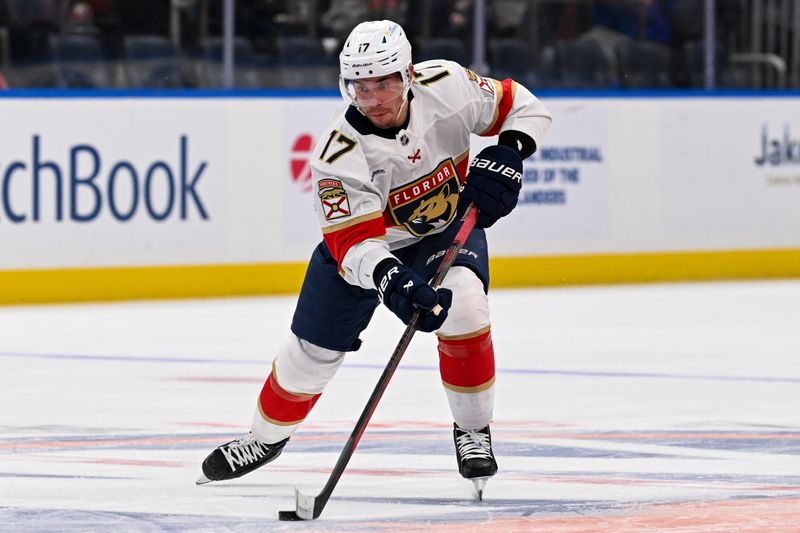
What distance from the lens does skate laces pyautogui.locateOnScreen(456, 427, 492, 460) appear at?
Answer: 3.99m

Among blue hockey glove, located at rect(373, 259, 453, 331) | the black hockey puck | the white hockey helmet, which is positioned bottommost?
the black hockey puck

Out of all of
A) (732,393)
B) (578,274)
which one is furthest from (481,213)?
(578,274)

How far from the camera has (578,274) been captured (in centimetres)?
981

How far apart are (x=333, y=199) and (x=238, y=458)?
74 cm

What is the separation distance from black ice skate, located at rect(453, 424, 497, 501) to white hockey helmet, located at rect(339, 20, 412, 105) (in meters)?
0.83

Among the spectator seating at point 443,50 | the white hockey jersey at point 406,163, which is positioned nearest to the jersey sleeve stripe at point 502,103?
the white hockey jersey at point 406,163

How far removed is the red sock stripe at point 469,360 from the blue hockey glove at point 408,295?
0.22m

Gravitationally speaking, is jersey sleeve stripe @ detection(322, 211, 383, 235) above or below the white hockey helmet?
below

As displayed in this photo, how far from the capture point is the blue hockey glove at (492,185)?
13.2 ft

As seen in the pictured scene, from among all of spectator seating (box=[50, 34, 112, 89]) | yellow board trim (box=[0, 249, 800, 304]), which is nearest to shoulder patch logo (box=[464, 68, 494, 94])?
yellow board trim (box=[0, 249, 800, 304])

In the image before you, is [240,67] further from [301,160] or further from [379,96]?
[379,96]

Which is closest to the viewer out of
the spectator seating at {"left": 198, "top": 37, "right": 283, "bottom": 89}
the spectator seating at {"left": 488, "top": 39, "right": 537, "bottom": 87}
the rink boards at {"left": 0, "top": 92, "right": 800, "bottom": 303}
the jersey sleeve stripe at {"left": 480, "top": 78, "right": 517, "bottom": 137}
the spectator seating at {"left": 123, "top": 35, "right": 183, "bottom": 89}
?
the jersey sleeve stripe at {"left": 480, "top": 78, "right": 517, "bottom": 137}

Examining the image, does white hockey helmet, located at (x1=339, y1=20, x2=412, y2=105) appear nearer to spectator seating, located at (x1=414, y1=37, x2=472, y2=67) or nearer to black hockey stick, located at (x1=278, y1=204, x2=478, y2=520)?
black hockey stick, located at (x1=278, y1=204, x2=478, y2=520)

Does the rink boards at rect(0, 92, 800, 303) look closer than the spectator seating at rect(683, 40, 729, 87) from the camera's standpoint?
Yes
